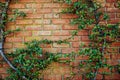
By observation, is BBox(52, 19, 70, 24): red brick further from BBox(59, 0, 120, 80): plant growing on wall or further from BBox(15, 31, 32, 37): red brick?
BBox(15, 31, 32, 37): red brick

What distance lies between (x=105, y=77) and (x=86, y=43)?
1.58ft

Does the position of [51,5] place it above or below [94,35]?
above

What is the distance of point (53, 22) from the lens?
9.29 ft

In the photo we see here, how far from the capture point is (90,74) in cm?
274

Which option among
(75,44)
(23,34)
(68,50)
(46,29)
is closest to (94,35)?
(75,44)

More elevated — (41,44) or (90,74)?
(41,44)

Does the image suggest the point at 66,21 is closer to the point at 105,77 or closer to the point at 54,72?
the point at 54,72

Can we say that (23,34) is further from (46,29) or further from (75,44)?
(75,44)

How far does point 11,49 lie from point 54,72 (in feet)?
2.00

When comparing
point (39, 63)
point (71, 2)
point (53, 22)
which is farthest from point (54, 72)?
point (71, 2)

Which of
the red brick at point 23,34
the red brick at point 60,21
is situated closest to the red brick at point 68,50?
the red brick at point 60,21

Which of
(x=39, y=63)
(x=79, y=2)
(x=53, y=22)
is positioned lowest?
(x=39, y=63)

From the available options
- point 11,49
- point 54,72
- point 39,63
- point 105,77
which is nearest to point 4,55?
point 11,49

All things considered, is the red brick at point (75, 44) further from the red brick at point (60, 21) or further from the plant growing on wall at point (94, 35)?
the red brick at point (60, 21)
